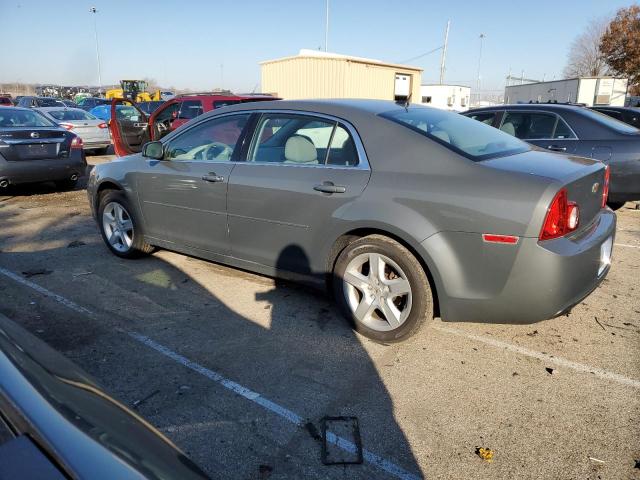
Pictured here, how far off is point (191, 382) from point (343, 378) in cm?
93

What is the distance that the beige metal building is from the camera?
19.4m

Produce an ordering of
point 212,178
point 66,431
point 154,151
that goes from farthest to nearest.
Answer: point 154,151, point 212,178, point 66,431

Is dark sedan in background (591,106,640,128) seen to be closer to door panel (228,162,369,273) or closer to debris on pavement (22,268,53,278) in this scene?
door panel (228,162,369,273)

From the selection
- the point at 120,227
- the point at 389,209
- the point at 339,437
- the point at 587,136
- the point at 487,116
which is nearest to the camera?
the point at 339,437

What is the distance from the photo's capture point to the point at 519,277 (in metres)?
2.77

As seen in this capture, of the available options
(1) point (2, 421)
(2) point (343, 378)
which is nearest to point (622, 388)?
(2) point (343, 378)

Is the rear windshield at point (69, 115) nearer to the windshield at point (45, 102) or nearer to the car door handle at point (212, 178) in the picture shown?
the windshield at point (45, 102)

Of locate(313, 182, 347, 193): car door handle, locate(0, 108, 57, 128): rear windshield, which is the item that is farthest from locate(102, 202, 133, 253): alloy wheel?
locate(0, 108, 57, 128): rear windshield

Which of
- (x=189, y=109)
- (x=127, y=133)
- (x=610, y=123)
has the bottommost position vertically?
(x=127, y=133)

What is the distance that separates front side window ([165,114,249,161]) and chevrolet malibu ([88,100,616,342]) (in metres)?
0.01

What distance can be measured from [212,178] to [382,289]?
177cm

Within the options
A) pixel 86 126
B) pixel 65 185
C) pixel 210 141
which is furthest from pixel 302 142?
pixel 86 126

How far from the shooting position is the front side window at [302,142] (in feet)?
11.4

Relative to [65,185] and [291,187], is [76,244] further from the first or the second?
[65,185]
